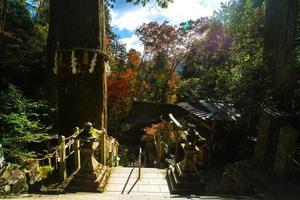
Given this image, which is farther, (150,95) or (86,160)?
A: (150,95)

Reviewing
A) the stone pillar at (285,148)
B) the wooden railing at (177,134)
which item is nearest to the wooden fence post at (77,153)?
the wooden railing at (177,134)

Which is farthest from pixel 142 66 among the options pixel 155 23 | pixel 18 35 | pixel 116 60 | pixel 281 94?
pixel 281 94

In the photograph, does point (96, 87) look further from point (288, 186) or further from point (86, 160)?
point (288, 186)

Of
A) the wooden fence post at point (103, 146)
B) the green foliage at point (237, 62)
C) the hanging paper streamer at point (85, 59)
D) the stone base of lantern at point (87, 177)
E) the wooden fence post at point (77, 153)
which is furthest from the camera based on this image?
the green foliage at point (237, 62)

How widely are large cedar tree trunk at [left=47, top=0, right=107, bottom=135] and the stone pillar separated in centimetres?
476

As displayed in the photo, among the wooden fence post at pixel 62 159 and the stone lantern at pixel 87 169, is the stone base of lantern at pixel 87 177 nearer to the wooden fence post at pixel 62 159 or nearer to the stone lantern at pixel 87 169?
the stone lantern at pixel 87 169

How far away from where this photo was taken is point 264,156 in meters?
9.28

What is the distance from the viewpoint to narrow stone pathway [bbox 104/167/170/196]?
647 cm

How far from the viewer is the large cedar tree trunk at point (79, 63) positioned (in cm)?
718

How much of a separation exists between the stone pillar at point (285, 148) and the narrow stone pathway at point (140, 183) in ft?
10.2

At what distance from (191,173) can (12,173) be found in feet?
12.0

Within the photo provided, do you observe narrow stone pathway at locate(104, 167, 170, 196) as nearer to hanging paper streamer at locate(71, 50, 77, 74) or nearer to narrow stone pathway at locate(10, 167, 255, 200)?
narrow stone pathway at locate(10, 167, 255, 200)

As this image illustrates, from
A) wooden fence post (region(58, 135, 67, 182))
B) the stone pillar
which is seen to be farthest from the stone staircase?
the stone pillar

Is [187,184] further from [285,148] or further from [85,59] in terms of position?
[85,59]
